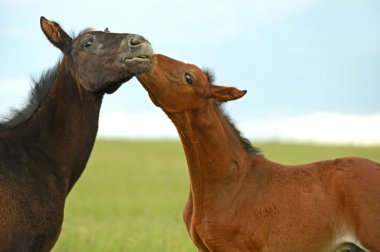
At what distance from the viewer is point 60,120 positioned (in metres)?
8.22

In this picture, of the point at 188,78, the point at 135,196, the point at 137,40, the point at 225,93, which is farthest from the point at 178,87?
the point at 135,196

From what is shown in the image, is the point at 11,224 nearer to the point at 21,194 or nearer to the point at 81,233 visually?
the point at 21,194

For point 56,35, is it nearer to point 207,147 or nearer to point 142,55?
point 142,55

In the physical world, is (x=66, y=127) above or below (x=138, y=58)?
below

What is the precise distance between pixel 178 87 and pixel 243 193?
1280 millimetres

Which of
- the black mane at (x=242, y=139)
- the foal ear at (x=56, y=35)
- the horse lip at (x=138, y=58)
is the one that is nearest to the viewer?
the horse lip at (x=138, y=58)

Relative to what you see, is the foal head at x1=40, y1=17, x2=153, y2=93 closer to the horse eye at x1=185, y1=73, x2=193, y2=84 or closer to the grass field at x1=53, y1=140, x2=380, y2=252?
the horse eye at x1=185, y1=73, x2=193, y2=84

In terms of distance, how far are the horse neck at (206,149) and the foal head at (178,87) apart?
0.11 metres

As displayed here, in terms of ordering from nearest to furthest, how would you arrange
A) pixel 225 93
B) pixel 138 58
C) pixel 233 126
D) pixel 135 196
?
pixel 138 58
pixel 225 93
pixel 233 126
pixel 135 196

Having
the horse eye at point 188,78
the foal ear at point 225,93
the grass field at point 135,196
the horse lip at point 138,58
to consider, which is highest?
the horse lip at point 138,58

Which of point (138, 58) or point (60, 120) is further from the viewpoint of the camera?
point (60, 120)

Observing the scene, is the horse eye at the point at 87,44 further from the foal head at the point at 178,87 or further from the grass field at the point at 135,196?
the grass field at the point at 135,196

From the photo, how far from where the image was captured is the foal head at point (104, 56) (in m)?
8.05

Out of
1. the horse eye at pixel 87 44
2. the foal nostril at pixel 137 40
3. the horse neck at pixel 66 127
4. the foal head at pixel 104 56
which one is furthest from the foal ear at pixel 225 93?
A: the horse eye at pixel 87 44
